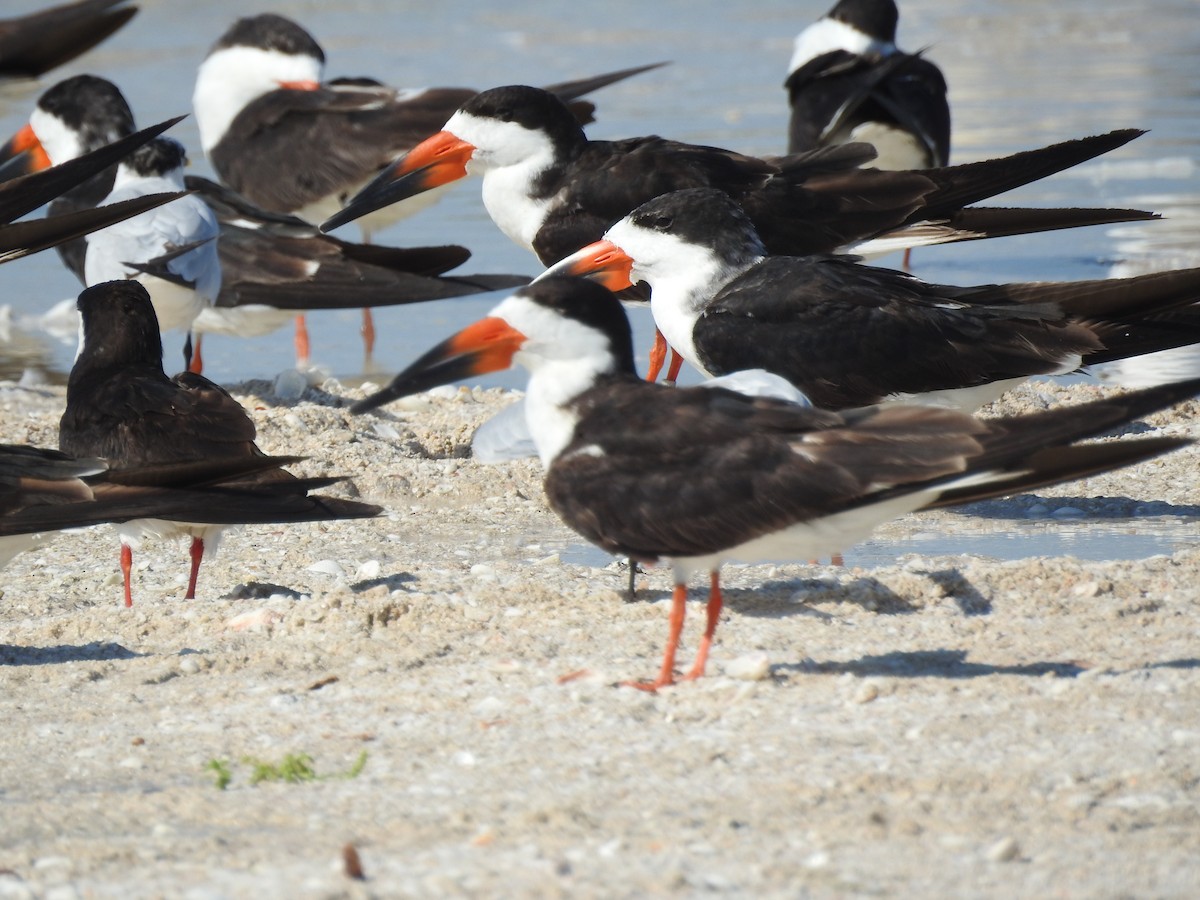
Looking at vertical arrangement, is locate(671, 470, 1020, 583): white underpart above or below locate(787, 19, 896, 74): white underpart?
below

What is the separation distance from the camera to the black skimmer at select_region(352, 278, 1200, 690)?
326cm

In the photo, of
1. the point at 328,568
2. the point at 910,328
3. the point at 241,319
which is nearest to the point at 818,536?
the point at 910,328

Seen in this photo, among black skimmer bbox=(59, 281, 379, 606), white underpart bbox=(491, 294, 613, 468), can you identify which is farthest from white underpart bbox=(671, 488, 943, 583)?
black skimmer bbox=(59, 281, 379, 606)

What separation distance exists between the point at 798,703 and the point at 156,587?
2110 mm

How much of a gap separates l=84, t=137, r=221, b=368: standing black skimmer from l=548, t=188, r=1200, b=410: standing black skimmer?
2063mm

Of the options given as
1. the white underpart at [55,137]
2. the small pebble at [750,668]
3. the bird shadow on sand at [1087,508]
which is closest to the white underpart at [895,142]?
the white underpart at [55,137]

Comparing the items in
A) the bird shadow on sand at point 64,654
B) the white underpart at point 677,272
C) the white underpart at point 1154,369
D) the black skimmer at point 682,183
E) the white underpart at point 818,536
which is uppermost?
the black skimmer at point 682,183

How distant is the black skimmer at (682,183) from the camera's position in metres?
6.09

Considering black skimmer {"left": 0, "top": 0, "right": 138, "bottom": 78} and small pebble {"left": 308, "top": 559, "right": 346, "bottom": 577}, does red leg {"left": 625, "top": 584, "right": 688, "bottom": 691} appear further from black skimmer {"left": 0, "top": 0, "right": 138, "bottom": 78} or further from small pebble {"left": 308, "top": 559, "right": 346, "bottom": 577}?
black skimmer {"left": 0, "top": 0, "right": 138, "bottom": 78}

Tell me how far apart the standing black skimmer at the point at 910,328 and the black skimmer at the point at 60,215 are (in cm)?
159

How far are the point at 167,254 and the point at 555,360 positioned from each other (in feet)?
10.4

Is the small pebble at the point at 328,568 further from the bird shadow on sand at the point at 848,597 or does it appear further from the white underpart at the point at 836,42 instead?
the white underpart at the point at 836,42

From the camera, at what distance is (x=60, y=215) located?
12.5 feet

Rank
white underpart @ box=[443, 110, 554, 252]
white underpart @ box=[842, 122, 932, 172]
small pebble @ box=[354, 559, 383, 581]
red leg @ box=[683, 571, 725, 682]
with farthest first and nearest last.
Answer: white underpart @ box=[842, 122, 932, 172], white underpart @ box=[443, 110, 554, 252], small pebble @ box=[354, 559, 383, 581], red leg @ box=[683, 571, 725, 682]
